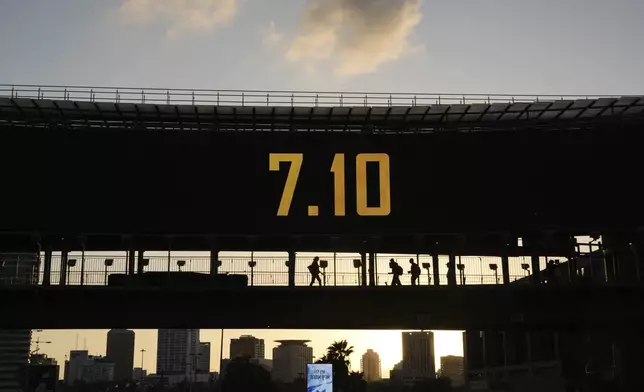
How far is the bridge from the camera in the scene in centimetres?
4606

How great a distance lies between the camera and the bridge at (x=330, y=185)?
46.1 metres

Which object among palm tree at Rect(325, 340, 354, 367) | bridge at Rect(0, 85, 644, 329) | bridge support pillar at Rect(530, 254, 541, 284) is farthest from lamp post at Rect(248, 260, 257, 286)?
palm tree at Rect(325, 340, 354, 367)

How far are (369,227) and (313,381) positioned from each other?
18924 mm

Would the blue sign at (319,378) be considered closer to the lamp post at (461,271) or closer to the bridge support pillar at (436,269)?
the bridge support pillar at (436,269)

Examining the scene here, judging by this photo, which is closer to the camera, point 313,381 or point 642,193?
point 642,193

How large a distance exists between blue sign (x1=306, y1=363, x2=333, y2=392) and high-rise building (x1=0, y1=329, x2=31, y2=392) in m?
81.3

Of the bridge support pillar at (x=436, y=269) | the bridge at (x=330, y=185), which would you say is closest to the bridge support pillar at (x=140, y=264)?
the bridge at (x=330, y=185)

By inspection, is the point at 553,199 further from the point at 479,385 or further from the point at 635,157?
the point at 479,385

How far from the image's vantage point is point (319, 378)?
60500 mm

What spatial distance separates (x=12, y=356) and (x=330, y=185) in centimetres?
10144

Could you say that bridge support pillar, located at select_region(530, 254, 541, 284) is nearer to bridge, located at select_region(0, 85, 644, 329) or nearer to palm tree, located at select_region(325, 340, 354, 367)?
bridge, located at select_region(0, 85, 644, 329)

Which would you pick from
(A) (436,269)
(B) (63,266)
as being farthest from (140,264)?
(A) (436,269)

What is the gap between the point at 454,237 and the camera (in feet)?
167

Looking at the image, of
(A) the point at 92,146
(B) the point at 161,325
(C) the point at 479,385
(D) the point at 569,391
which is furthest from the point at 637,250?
(C) the point at 479,385
